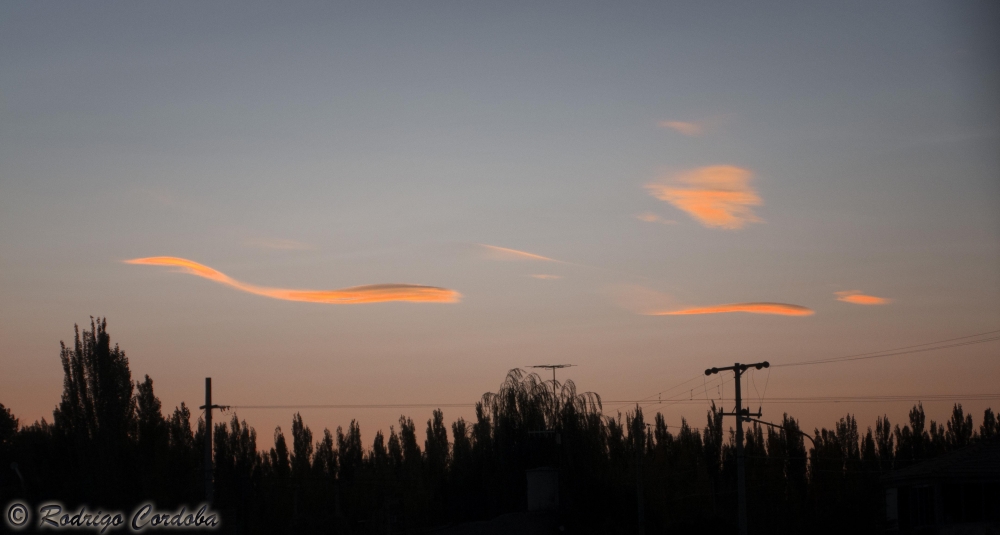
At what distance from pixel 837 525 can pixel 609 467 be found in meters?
13.2

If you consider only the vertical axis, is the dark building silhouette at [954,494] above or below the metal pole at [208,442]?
below

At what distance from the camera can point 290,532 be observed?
186 ft

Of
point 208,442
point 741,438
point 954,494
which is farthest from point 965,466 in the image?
point 208,442

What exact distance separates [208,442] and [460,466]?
2444 cm

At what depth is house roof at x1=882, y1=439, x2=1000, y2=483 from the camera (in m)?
37.0

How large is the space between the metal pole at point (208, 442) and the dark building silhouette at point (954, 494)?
2630cm

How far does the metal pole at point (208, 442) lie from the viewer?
3669cm

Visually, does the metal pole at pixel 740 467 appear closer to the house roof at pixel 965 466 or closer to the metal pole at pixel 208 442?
the house roof at pixel 965 466

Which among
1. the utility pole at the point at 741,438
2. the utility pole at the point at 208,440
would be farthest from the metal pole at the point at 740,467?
the utility pole at the point at 208,440

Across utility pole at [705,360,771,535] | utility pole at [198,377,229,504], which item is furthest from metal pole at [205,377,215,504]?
utility pole at [705,360,771,535]

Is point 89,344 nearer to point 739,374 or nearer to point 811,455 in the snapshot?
point 739,374

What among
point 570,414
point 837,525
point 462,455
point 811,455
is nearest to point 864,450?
point 811,455

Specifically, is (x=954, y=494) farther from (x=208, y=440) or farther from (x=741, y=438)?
(x=208, y=440)

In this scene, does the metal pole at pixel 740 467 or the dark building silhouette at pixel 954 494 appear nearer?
the dark building silhouette at pixel 954 494
